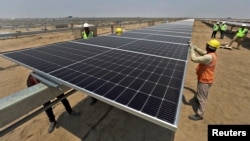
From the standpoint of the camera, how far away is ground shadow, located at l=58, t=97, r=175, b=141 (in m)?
4.50

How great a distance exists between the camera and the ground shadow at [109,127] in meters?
4.50

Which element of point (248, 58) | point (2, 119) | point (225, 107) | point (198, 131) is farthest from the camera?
point (248, 58)

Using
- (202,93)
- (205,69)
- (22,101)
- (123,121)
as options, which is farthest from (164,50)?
(22,101)

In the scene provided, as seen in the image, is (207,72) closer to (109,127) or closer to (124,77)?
(124,77)

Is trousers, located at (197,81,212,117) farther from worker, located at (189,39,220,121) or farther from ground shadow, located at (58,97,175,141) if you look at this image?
ground shadow, located at (58,97,175,141)

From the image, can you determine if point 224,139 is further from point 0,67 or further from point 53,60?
point 0,67

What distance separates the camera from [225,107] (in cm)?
601

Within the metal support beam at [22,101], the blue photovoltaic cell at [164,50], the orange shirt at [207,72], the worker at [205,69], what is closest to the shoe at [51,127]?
the metal support beam at [22,101]

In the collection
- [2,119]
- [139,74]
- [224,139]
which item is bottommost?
[224,139]

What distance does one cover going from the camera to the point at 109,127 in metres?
4.85

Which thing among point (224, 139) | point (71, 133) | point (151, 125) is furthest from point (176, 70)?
point (71, 133)

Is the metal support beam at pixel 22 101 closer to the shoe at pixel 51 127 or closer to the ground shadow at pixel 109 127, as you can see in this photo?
the ground shadow at pixel 109 127

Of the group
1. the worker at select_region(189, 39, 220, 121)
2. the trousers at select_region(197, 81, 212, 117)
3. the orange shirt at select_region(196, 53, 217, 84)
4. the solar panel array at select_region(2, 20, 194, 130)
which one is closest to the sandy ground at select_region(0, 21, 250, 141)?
the trousers at select_region(197, 81, 212, 117)

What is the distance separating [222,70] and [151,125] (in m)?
7.87
